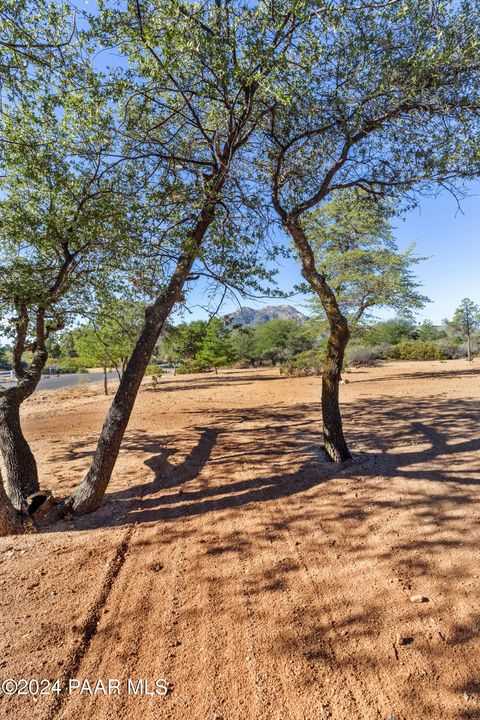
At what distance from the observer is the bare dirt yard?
172 cm

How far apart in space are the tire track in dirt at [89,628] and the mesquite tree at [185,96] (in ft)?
3.93

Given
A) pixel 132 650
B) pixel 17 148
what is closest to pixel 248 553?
pixel 132 650

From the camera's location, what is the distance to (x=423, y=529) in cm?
308

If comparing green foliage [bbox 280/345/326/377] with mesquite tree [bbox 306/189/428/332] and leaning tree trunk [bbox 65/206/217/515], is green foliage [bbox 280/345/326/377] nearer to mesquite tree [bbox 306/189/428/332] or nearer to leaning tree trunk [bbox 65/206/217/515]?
mesquite tree [bbox 306/189/428/332]

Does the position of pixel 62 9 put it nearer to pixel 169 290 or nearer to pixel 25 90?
pixel 25 90

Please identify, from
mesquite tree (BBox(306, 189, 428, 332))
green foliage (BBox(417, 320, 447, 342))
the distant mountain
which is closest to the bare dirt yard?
the distant mountain

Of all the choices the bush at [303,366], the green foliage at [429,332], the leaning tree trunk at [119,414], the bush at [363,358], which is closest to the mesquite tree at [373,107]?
the leaning tree trunk at [119,414]

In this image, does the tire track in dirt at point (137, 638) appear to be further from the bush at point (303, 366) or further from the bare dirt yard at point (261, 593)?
the bush at point (303, 366)

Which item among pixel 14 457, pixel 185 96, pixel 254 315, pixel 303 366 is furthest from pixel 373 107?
pixel 254 315

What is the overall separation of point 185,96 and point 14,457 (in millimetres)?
5135

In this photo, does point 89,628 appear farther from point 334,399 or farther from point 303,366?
point 303,366

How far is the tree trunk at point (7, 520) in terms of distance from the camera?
342cm

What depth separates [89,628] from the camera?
7.24 ft

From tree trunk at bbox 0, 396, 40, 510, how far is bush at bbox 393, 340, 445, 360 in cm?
3489
